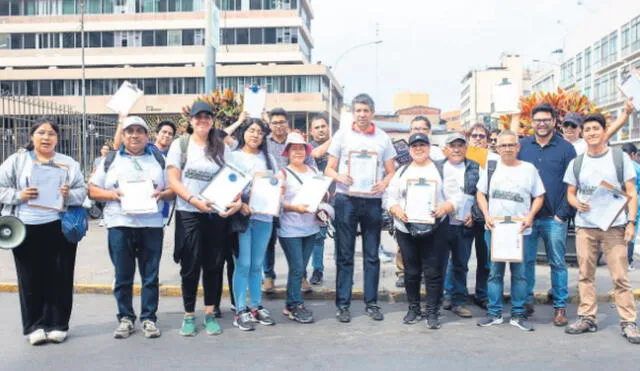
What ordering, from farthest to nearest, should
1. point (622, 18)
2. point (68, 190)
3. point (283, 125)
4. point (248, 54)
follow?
1. point (248, 54)
2. point (622, 18)
3. point (283, 125)
4. point (68, 190)

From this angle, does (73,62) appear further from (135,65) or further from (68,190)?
(68,190)

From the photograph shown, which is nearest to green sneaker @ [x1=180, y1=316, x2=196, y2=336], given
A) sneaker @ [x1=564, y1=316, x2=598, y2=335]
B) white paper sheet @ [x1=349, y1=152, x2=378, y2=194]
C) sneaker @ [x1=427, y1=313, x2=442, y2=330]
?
white paper sheet @ [x1=349, y1=152, x2=378, y2=194]

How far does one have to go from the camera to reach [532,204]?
6.32m

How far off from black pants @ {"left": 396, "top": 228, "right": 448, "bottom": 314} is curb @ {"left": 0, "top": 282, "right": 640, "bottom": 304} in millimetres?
1217

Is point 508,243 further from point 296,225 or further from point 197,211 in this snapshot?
Result: point 197,211

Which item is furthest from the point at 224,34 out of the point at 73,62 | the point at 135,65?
the point at 73,62

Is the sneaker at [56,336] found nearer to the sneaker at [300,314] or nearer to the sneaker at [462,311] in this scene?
the sneaker at [300,314]

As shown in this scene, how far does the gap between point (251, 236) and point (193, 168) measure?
3.06ft

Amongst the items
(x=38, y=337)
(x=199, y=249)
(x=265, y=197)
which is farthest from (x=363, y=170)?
(x=38, y=337)

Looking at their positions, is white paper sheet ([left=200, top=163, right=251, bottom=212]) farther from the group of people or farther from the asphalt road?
the asphalt road

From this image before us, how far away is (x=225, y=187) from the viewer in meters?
5.80

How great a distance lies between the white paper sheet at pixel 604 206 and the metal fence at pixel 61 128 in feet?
34.5

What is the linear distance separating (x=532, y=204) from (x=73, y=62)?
209ft

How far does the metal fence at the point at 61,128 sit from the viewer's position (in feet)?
42.8
